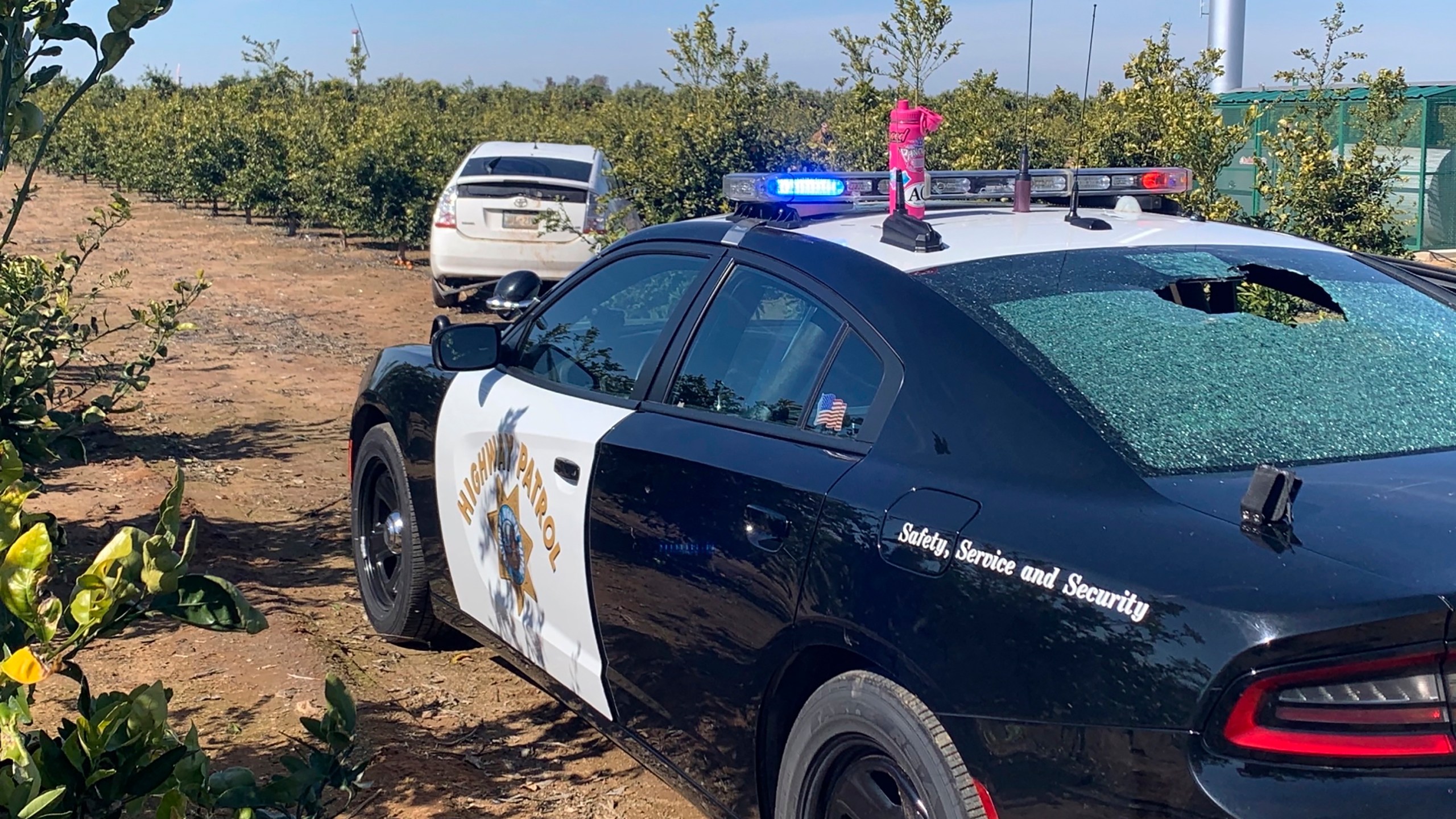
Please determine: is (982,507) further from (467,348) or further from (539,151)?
(539,151)

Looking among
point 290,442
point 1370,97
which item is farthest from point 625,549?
point 1370,97

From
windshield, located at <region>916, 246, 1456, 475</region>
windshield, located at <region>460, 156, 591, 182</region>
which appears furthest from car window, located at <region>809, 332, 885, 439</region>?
windshield, located at <region>460, 156, 591, 182</region>

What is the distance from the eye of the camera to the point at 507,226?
487 inches

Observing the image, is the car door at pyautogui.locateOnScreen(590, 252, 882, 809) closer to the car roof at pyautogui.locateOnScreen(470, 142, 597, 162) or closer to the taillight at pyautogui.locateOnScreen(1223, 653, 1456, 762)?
the taillight at pyautogui.locateOnScreen(1223, 653, 1456, 762)

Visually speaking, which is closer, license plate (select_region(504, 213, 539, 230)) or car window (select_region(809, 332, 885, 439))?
car window (select_region(809, 332, 885, 439))

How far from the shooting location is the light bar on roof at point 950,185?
356 centimetres

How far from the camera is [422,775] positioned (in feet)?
12.2

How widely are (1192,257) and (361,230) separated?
17.2 m

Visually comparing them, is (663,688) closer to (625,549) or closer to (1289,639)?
(625,549)

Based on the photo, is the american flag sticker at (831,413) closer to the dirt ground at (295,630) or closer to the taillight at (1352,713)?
the taillight at (1352,713)

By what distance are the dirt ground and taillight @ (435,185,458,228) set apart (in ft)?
3.42

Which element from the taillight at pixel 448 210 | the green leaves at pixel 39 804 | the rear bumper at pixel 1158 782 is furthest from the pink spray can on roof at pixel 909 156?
the taillight at pixel 448 210

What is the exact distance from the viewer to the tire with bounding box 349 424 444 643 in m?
4.49

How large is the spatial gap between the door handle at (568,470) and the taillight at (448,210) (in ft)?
30.8
